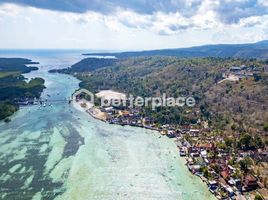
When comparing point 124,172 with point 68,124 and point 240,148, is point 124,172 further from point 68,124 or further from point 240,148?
point 68,124

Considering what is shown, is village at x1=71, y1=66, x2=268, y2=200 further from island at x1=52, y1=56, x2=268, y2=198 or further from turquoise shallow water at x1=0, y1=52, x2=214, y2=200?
turquoise shallow water at x1=0, y1=52, x2=214, y2=200

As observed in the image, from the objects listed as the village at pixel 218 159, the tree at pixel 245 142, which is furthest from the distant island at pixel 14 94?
the tree at pixel 245 142

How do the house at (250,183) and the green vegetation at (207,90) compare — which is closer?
the house at (250,183)

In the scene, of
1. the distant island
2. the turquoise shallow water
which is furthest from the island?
the distant island

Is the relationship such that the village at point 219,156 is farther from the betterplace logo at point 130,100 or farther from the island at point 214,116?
the betterplace logo at point 130,100

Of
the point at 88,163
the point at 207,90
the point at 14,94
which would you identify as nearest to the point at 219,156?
the point at 88,163
